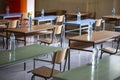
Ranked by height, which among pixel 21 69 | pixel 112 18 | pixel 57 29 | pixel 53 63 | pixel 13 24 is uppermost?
pixel 112 18

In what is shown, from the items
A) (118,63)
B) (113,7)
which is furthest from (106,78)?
(113,7)

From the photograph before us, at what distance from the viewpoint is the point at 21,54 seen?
12.3ft

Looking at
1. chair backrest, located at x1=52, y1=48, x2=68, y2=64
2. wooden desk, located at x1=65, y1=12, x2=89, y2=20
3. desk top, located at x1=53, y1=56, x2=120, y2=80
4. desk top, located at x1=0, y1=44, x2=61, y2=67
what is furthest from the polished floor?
wooden desk, located at x1=65, y1=12, x2=89, y2=20

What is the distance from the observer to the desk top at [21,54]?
131 inches

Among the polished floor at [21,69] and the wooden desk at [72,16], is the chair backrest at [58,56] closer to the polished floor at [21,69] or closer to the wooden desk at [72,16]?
the polished floor at [21,69]

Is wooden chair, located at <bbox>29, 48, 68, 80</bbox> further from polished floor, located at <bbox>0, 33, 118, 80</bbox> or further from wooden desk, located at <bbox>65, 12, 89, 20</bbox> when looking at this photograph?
wooden desk, located at <bbox>65, 12, 89, 20</bbox>

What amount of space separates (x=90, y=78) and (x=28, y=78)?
2.63m

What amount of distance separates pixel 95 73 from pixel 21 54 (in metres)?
1.44

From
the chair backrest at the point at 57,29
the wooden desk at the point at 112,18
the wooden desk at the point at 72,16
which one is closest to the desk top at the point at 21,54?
the chair backrest at the point at 57,29

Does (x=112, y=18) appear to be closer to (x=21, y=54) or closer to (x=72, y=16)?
(x=72, y=16)

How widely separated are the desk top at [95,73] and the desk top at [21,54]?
3.14 ft

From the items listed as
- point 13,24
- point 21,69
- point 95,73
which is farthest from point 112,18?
point 95,73

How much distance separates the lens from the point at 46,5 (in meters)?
12.2

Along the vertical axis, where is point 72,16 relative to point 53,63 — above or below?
above
